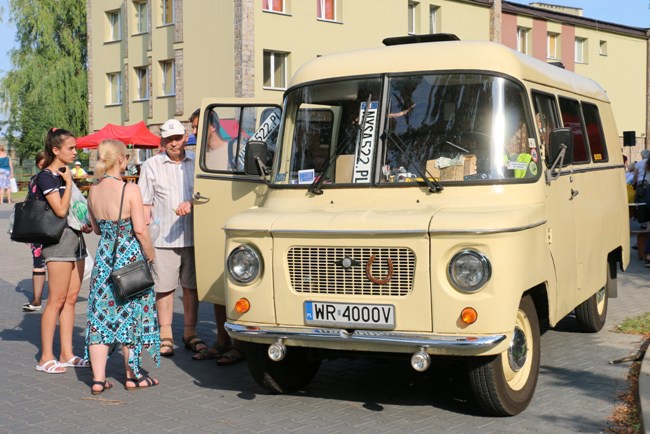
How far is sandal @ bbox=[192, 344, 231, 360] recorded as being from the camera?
8438mm

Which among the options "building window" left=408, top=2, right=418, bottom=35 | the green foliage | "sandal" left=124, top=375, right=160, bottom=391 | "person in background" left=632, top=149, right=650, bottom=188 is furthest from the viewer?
"building window" left=408, top=2, right=418, bottom=35

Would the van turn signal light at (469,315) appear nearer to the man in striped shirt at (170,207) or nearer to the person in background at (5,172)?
the man in striped shirt at (170,207)

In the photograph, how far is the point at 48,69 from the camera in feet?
167

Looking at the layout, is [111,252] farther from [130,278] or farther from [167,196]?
[167,196]

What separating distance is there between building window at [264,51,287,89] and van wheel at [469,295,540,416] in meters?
30.4

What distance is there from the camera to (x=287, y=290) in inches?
246

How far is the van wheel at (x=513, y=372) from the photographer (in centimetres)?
601

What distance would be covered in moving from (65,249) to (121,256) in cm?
98

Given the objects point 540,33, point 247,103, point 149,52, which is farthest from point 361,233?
point 540,33

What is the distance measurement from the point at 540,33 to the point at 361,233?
45.3 m

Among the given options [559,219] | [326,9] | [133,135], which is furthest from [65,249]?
[326,9]

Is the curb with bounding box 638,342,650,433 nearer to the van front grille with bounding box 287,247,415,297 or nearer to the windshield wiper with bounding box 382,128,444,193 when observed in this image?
the van front grille with bounding box 287,247,415,297

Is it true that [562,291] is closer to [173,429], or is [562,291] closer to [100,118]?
[173,429]

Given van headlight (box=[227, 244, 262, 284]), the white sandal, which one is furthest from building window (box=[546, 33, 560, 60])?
van headlight (box=[227, 244, 262, 284])
